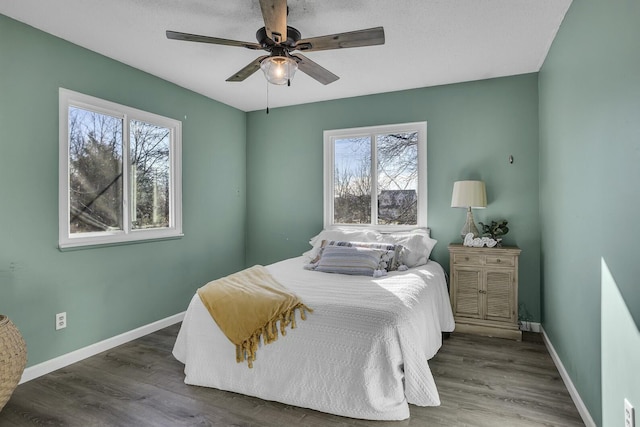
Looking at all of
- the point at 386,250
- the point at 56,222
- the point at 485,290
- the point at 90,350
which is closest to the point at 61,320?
the point at 90,350

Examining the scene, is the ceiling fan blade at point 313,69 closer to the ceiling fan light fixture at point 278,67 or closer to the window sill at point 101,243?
the ceiling fan light fixture at point 278,67

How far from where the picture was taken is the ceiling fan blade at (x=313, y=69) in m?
2.43

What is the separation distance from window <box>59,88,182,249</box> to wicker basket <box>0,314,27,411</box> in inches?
31.6

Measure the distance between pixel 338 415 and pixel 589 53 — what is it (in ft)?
8.11

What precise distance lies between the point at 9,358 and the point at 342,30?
302 centimetres

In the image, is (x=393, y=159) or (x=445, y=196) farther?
(x=393, y=159)

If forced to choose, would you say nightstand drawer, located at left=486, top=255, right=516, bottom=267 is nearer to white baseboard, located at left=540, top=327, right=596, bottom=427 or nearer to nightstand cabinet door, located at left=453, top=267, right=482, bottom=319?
nightstand cabinet door, located at left=453, top=267, right=482, bottom=319

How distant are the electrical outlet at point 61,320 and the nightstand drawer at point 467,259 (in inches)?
134

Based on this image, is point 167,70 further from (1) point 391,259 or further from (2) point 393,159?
(1) point 391,259

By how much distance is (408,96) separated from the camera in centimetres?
405

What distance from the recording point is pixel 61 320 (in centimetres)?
280

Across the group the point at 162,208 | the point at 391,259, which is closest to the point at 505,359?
the point at 391,259

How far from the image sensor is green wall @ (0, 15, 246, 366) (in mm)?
2520

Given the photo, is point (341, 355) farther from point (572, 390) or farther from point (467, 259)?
point (467, 259)
